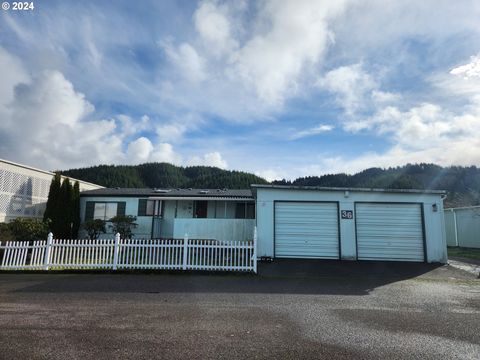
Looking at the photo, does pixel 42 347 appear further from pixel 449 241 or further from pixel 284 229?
pixel 449 241

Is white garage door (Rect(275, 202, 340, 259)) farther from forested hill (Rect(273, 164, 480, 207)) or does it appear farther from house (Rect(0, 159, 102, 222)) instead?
forested hill (Rect(273, 164, 480, 207))

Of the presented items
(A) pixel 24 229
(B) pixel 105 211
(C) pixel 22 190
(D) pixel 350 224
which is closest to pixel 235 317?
(D) pixel 350 224

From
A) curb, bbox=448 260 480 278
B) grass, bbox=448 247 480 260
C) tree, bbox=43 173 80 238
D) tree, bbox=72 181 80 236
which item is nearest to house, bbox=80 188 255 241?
tree, bbox=72 181 80 236

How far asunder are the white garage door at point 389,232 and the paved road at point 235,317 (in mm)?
3749

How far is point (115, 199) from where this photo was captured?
21.7 metres

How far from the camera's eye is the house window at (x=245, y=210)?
66.8 feet

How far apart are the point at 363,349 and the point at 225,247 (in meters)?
7.12

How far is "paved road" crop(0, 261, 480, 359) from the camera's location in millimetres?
4062

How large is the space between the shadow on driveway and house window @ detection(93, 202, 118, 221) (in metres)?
11.3

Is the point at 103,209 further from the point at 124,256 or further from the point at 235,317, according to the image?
the point at 235,317

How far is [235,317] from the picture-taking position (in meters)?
5.59

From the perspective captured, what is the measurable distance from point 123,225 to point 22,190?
646cm

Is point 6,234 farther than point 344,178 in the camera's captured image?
→ No

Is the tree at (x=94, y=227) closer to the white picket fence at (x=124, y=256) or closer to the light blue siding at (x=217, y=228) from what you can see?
the light blue siding at (x=217, y=228)
